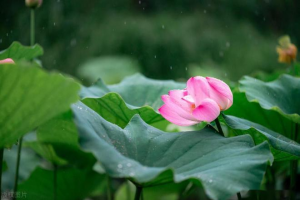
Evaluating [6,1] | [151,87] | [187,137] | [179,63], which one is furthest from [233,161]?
[6,1]

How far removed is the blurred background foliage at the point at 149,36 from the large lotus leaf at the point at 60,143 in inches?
96.3

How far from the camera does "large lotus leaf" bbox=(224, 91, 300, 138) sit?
93 centimetres

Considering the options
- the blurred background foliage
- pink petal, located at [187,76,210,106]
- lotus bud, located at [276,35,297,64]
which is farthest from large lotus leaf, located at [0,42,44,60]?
the blurred background foliage

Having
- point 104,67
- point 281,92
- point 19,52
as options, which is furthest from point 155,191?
point 104,67

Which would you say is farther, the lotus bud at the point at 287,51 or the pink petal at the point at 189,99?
the lotus bud at the point at 287,51

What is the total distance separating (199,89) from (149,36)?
328cm

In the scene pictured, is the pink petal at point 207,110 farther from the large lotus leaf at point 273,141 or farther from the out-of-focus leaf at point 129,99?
the out-of-focus leaf at point 129,99

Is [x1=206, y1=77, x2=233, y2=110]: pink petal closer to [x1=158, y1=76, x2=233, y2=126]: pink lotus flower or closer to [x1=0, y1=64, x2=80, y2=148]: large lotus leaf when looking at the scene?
[x1=158, y1=76, x2=233, y2=126]: pink lotus flower

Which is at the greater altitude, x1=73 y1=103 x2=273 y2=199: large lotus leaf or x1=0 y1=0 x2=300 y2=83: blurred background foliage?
x1=0 y1=0 x2=300 y2=83: blurred background foliage

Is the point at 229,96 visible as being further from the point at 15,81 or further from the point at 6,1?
the point at 6,1

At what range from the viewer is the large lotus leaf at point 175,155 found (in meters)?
0.55

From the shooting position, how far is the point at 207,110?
0.67m

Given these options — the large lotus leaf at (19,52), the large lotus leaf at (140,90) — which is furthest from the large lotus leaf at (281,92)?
the large lotus leaf at (19,52)

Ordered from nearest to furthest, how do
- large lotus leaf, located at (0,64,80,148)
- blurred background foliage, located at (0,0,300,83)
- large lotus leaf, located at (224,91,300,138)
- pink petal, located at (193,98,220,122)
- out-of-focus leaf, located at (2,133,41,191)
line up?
large lotus leaf, located at (0,64,80,148) → pink petal, located at (193,98,220,122) → large lotus leaf, located at (224,91,300,138) → out-of-focus leaf, located at (2,133,41,191) → blurred background foliage, located at (0,0,300,83)
